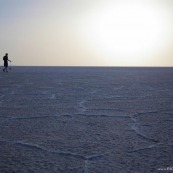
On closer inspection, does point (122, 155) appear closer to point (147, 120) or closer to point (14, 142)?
point (14, 142)

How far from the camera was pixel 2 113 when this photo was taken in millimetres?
4992

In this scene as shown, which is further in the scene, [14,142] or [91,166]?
[14,142]

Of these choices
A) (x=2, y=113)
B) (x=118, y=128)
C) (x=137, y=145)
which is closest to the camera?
(x=137, y=145)

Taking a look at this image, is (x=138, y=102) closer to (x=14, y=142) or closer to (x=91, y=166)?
(x=14, y=142)

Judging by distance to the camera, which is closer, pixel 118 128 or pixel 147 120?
pixel 118 128

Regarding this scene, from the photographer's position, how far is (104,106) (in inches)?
226

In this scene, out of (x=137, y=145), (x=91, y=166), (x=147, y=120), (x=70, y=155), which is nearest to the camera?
(x=91, y=166)

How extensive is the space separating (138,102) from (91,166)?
12.9 feet

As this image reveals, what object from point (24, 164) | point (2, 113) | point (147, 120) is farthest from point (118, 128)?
point (2, 113)

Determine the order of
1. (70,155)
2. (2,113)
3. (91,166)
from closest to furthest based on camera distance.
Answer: (91,166), (70,155), (2,113)

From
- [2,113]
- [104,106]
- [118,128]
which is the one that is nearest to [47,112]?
[2,113]

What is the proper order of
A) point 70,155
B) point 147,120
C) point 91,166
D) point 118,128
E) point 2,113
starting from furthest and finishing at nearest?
1. point 2,113
2. point 147,120
3. point 118,128
4. point 70,155
5. point 91,166

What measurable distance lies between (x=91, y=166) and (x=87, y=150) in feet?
1.44

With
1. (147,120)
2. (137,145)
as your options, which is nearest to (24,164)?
(137,145)
